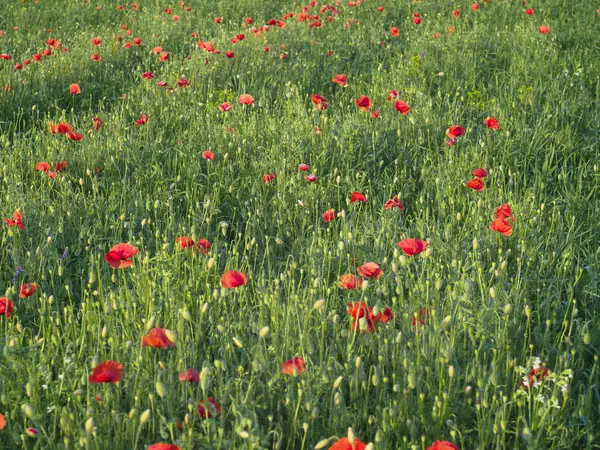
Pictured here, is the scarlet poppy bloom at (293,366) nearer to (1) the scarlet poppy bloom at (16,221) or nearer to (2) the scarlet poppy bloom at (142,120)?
(1) the scarlet poppy bloom at (16,221)

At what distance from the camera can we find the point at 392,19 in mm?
7449

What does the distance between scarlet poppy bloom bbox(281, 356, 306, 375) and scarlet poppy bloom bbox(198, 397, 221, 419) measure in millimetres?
198

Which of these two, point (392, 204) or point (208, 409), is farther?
point (392, 204)

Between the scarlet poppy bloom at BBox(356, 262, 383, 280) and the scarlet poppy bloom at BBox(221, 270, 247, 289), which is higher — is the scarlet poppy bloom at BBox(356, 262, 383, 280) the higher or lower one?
the lower one

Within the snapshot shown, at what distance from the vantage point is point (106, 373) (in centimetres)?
172

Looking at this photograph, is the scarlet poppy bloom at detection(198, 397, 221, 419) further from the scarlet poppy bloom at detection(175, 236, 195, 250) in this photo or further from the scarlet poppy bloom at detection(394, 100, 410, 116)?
the scarlet poppy bloom at detection(394, 100, 410, 116)

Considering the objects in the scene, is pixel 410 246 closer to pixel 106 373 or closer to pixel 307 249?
pixel 307 249

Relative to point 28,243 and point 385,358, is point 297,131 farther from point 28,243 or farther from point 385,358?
point 385,358

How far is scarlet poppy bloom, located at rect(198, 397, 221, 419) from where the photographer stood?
1.72 metres

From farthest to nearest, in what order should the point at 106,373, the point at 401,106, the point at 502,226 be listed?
the point at 401,106, the point at 502,226, the point at 106,373

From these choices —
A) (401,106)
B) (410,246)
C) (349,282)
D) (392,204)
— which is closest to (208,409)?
(349,282)

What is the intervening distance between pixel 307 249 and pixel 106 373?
115 centimetres

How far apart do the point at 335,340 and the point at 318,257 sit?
1.94 feet

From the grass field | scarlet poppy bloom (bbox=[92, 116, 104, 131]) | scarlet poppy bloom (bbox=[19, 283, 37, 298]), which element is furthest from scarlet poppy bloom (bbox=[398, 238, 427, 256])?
scarlet poppy bloom (bbox=[92, 116, 104, 131])
